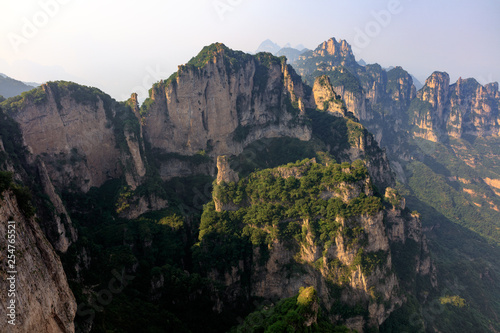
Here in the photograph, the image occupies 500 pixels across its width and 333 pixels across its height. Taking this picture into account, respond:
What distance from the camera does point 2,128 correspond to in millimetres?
29141

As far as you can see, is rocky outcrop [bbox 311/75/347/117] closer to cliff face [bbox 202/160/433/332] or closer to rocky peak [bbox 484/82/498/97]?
cliff face [bbox 202/160/433/332]

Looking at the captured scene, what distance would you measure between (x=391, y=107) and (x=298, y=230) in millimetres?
136365

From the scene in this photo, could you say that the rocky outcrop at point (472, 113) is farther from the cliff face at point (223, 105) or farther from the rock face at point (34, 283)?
the rock face at point (34, 283)

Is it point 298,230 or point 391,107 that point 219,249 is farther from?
point 391,107

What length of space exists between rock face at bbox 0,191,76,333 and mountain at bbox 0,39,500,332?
8 centimetres

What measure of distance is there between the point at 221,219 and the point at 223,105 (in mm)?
28449

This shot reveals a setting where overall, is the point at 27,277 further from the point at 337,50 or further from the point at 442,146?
the point at 337,50

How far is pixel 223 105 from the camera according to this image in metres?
59.6

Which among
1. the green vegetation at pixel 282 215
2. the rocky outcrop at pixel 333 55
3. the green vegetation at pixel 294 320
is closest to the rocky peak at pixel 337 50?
the rocky outcrop at pixel 333 55

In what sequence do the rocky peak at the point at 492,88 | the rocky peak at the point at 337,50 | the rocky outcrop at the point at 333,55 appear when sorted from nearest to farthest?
the rocky peak at the point at 492,88
the rocky outcrop at the point at 333,55
the rocky peak at the point at 337,50

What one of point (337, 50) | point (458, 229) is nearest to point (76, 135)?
point (458, 229)

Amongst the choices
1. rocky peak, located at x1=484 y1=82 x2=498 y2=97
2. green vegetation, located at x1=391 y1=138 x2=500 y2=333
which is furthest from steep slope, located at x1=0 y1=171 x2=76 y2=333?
rocky peak, located at x1=484 y1=82 x2=498 y2=97

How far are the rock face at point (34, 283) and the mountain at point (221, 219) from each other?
82 mm

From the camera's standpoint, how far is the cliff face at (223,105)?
180 ft
